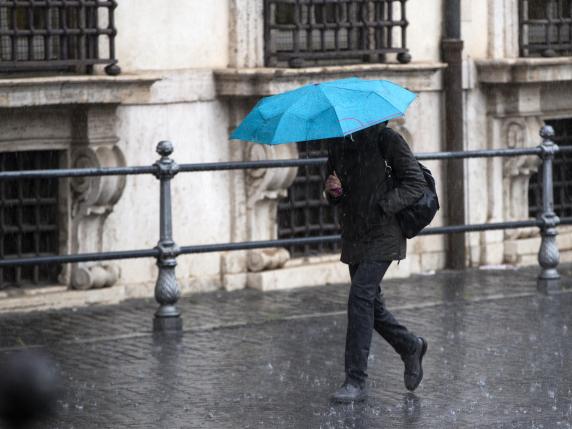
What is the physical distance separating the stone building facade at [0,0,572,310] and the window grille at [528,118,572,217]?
387 mm

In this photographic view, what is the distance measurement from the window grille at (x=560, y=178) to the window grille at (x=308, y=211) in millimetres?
2483

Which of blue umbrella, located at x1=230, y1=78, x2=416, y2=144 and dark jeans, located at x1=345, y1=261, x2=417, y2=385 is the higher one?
blue umbrella, located at x1=230, y1=78, x2=416, y2=144

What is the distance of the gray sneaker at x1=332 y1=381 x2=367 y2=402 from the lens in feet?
20.4

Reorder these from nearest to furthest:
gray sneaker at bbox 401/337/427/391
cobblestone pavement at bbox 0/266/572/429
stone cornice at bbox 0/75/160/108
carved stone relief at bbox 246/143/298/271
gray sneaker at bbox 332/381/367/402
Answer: cobblestone pavement at bbox 0/266/572/429
gray sneaker at bbox 332/381/367/402
gray sneaker at bbox 401/337/427/391
stone cornice at bbox 0/75/160/108
carved stone relief at bbox 246/143/298/271

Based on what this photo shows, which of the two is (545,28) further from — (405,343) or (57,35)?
(405,343)

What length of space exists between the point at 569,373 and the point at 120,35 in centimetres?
492

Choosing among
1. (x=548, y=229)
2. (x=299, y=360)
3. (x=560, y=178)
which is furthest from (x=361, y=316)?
(x=560, y=178)

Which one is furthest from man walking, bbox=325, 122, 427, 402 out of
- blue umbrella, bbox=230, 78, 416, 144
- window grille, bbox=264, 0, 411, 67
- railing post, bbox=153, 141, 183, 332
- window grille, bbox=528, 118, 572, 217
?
window grille, bbox=528, 118, 572, 217

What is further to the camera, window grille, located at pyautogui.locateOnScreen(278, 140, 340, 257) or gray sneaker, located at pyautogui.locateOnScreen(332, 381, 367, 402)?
window grille, located at pyautogui.locateOnScreen(278, 140, 340, 257)

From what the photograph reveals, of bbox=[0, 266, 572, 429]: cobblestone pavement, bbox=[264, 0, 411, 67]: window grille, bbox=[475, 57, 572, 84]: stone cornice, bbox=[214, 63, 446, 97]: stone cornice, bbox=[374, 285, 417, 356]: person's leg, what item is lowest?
bbox=[0, 266, 572, 429]: cobblestone pavement

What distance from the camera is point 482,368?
7.24 m

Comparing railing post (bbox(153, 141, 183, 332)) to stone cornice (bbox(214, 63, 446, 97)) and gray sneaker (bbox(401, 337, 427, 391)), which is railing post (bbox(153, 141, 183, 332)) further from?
gray sneaker (bbox(401, 337, 427, 391))

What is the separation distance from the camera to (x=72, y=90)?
32.4 ft

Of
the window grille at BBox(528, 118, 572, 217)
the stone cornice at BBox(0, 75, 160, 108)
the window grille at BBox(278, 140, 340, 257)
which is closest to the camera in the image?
the stone cornice at BBox(0, 75, 160, 108)
